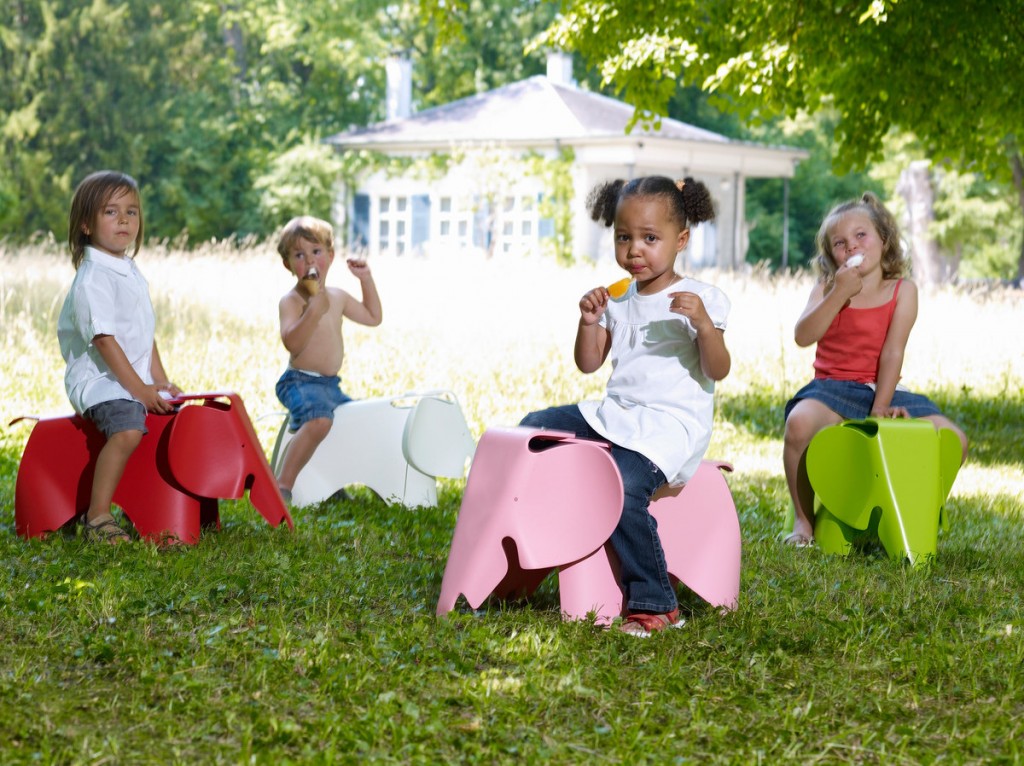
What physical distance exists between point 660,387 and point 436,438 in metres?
1.91

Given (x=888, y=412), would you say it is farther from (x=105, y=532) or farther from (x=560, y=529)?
(x=105, y=532)

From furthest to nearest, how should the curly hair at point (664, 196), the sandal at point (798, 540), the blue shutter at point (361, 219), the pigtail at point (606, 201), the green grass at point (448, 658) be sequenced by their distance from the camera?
1. the blue shutter at point (361, 219)
2. the sandal at point (798, 540)
3. the pigtail at point (606, 201)
4. the curly hair at point (664, 196)
5. the green grass at point (448, 658)

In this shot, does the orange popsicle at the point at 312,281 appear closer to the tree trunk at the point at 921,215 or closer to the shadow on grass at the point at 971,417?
the shadow on grass at the point at 971,417

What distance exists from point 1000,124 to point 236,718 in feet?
27.7

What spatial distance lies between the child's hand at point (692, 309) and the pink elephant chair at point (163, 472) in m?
1.78

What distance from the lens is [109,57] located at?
107ft

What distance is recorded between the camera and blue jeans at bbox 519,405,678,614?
3514 millimetres

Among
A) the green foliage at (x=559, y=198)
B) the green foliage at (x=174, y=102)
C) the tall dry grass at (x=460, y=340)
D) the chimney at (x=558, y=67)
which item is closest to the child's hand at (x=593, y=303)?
the tall dry grass at (x=460, y=340)

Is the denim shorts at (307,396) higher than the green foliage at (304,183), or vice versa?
the green foliage at (304,183)

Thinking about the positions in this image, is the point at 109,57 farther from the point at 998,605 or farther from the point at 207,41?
the point at 998,605

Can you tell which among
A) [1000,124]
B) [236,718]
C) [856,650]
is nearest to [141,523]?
[236,718]

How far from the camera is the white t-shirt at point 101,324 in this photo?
15.0 feet

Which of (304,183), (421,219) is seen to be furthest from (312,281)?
(304,183)

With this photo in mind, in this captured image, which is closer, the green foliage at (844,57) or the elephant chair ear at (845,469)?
the elephant chair ear at (845,469)
